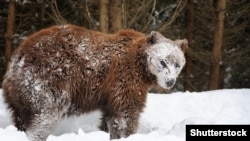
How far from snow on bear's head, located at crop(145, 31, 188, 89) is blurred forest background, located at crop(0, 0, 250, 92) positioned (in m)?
4.64

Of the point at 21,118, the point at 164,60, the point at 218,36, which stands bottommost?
the point at 21,118

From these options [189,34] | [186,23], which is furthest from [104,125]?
[186,23]

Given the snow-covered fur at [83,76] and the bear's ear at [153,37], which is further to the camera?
the bear's ear at [153,37]

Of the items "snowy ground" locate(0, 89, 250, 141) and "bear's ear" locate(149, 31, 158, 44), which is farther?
"snowy ground" locate(0, 89, 250, 141)

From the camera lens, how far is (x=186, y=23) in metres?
17.4

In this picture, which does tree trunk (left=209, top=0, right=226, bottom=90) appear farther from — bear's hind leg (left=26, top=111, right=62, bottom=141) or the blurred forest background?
bear's hind leg (left=26, top=111, right=62, bottom=141)

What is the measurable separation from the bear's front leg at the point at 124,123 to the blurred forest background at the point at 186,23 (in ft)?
16.4

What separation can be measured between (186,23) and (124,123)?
11116mm

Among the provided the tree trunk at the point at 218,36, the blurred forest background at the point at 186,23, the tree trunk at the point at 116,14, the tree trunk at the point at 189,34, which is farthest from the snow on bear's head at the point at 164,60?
the tree trunk at the point at 189,34

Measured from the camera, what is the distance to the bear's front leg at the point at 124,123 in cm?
686

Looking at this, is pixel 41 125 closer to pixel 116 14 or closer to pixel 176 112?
pixel 176 112

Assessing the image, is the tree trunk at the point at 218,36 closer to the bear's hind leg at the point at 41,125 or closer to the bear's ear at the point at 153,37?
the bear's ear at the point at 153,37

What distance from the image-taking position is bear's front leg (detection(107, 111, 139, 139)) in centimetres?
686

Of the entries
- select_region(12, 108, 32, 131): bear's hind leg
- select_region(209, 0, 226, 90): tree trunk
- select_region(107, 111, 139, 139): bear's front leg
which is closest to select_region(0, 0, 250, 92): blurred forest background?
select_region(209, 0, 226, 90): tree trunk
